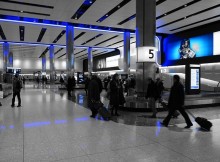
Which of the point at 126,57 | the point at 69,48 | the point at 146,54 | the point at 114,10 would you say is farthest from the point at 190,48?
the point at 146,54

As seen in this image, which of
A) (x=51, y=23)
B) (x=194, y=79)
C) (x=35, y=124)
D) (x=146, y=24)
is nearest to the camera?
(x=35, y=124)

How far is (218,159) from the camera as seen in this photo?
361 cm

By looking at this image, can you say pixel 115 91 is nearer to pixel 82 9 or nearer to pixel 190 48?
pixel 82 9

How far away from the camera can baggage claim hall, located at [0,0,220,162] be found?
416cm

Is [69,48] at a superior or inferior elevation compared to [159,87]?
superior

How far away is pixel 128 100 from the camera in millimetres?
9672

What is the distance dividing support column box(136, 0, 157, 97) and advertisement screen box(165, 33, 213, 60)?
537 inches

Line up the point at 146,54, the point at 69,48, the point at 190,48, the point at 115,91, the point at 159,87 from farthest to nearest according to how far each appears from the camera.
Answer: the point at 190,48 < the point at 69,48 < the point at 159,87 < the point at 146,54 < the point at 115,91

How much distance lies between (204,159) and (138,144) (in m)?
1.34

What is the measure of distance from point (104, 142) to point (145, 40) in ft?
21.7

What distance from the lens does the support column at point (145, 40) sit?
9898 mm

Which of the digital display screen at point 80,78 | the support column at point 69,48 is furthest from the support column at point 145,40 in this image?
the digital display screen at point 80,78

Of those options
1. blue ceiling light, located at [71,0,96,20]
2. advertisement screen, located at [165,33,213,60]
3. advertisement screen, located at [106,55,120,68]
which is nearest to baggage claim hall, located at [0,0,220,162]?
blue ceiling light, located at [71,0,96,20]

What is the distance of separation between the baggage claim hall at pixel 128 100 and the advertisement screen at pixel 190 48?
0.36 ft
